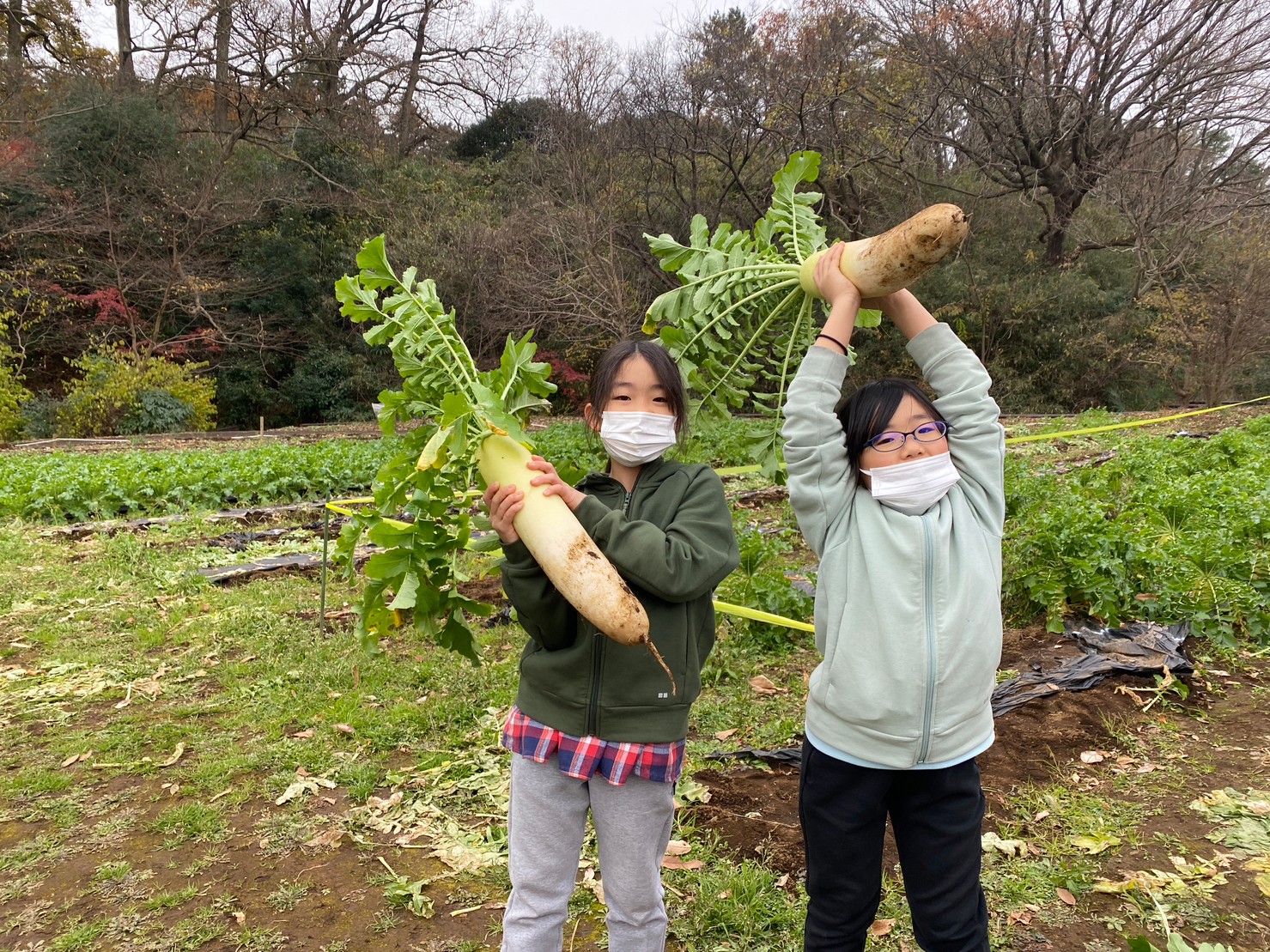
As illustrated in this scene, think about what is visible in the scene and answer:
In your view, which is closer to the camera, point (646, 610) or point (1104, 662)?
point (646, 610)

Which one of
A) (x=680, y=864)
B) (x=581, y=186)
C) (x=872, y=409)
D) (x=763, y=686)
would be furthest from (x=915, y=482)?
(x=581, y=186)

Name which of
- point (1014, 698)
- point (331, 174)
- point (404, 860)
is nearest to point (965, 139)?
point (331, 174)

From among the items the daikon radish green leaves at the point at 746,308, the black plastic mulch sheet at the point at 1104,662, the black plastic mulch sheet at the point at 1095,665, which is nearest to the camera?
the daikon radish green leaves at the point at 746,308

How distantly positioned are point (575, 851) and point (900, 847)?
855 millimetres

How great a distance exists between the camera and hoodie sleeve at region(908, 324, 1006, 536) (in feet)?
7.36

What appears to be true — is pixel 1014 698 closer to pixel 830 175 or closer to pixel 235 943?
pixel 235 943

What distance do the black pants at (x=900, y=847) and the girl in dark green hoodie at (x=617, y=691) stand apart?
0.40 m

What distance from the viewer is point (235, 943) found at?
294 cm

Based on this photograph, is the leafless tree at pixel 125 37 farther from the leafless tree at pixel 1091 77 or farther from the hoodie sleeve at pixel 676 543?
the hoodie sleeve at pixel 676 543

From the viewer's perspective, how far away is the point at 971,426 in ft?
7.39

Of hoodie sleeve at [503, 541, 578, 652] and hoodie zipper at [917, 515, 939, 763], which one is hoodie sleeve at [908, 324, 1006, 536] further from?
hoodie sleeve at [503, 541, 578, 652]

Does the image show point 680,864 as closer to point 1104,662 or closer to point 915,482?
point 915,482

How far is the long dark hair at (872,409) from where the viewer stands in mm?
2217

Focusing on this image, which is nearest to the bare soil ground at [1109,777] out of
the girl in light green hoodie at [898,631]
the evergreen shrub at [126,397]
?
the girl in light green hoodie at [898,631]
